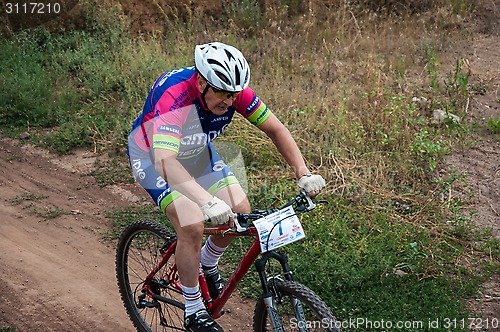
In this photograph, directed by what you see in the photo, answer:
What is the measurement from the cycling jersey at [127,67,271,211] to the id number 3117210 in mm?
6121

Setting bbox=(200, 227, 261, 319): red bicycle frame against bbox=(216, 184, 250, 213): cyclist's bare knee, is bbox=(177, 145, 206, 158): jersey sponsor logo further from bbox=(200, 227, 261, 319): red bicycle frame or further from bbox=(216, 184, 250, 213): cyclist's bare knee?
bbox=(200, 227, 261, 319): red bicycle frame

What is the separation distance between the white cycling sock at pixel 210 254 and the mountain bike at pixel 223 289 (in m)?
0.13

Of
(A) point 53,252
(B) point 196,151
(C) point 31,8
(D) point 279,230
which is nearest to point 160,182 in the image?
(B) point 196,151

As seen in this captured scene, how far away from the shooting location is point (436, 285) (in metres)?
4.71

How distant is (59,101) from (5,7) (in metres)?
2.44

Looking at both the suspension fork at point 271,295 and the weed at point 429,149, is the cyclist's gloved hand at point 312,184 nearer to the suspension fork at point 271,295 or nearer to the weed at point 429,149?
the suspension fork at point 271,295

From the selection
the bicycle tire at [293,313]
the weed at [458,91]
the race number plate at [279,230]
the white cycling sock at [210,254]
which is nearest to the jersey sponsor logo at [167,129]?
the race number plate at [279,230]

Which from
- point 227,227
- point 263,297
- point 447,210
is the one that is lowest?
point 447,210

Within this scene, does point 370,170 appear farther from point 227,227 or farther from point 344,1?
point 344,1

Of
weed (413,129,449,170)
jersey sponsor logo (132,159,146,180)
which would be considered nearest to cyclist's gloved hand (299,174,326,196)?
jersey sponsor logo (132,159,146,180)

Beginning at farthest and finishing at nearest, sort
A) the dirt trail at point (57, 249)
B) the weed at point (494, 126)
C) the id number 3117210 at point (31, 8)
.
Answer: the id number 3117210 at point (31, 8)
the weed at point (494, 126)
the dirt trail at point (57, 249)

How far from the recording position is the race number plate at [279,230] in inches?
127

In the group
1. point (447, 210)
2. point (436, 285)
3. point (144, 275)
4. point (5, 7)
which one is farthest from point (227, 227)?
point (5, 7)

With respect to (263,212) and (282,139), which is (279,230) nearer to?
(263,212)
